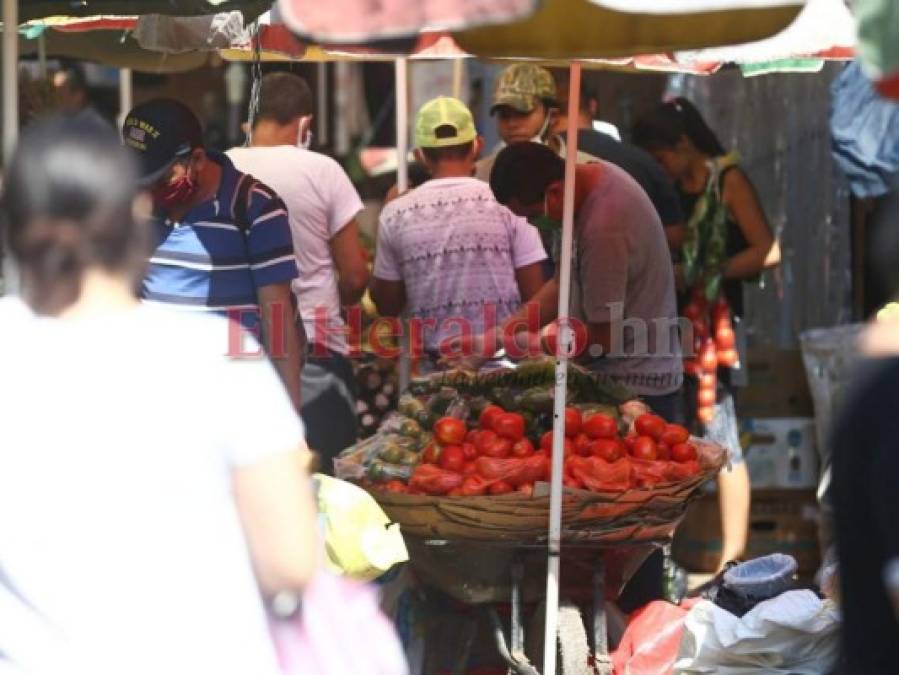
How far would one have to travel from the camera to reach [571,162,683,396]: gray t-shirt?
568 centimetres

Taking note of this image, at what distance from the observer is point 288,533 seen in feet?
8.42

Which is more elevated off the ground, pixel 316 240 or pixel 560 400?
pixel 316 240

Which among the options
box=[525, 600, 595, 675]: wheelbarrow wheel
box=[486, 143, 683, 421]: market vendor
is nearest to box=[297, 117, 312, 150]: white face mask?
box=[486, 143, 683, 421]: market vendor

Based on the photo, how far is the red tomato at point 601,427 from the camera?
17.8ft

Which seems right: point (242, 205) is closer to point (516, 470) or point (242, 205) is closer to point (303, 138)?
point (516, 470)

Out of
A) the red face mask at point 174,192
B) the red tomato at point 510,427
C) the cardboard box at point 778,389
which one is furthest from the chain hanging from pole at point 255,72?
the cardboard box at point 778,389

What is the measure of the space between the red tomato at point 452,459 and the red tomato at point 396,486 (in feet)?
0.41

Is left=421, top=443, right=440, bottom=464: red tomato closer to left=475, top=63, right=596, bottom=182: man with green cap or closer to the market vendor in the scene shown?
the market vendor

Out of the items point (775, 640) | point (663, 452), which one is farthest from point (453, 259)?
point (775, 640)

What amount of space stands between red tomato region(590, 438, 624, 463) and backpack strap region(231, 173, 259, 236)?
3.96 ft

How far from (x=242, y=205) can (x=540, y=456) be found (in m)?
1.15

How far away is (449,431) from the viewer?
5.50 metres

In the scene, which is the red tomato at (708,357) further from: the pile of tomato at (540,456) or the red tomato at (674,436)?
the red tomato at (674,436)

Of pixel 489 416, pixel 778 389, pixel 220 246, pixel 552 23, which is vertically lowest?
pixel 778 389
